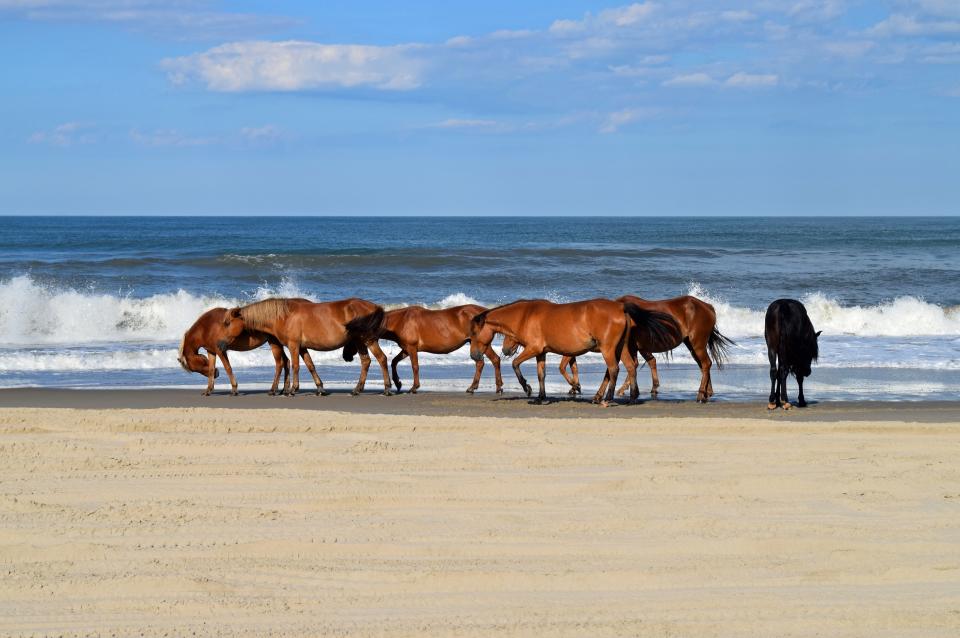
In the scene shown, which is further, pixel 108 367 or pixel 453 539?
pixel 108 367

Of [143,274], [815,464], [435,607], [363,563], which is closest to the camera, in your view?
[435,607]

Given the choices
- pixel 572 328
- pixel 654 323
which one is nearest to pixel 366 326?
pixel 572 328

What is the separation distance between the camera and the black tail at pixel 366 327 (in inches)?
536

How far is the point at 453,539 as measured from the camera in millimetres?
6328

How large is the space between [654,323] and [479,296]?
19.2 meters

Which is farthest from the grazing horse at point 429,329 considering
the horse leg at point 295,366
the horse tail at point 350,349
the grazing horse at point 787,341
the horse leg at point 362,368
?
the grazing horse at point 787,341

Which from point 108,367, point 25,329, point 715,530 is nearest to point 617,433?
point 715,530

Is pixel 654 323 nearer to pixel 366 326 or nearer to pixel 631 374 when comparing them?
pixel 631 374

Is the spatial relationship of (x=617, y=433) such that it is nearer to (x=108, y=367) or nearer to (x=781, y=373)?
(x=781, y=373)

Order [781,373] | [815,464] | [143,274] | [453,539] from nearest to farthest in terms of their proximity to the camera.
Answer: [453,539] < [815,464] < [781,373] < [143,274]

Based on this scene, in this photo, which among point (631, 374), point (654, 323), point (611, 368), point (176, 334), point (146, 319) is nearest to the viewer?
point (611, 368)

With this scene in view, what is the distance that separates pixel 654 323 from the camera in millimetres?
12812

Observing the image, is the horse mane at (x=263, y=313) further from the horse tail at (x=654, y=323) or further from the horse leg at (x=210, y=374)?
the horse tail at (x=654, y=323)

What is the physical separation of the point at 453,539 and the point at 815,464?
346cm
